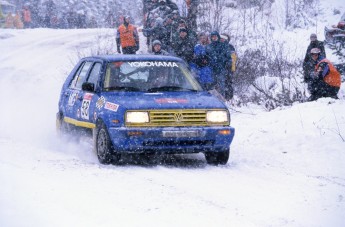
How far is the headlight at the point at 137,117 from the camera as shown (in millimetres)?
8016

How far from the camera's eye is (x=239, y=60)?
17203 millimetres

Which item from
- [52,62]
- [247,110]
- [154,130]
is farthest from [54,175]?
[52,62]

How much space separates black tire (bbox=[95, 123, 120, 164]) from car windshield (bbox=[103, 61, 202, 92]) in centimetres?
67

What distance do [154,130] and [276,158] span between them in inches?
96.7

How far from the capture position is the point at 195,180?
7.33 m

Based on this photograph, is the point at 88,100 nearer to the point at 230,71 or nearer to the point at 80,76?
the point at 80,76

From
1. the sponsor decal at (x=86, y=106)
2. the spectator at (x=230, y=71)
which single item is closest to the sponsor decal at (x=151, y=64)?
the sponsor decal at (x=86, y=106)

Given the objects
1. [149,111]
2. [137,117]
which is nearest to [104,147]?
[137,117]

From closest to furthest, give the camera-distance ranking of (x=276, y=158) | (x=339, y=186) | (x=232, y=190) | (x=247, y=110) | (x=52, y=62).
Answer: (x=232, y=190) < (x=339, y=186) < (x=276, y=158) < (x=247, y=110) < (x=52, y=62)

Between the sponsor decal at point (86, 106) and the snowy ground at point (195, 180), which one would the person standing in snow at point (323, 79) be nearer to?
the snowy ground at point (195, 180)

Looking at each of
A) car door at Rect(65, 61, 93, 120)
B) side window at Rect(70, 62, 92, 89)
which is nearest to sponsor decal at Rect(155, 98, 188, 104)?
car door at Rect(65, 61, 93, 120)

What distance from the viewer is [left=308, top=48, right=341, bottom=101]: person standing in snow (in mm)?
12133

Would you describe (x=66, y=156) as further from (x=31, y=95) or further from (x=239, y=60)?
(x=31, y=95)

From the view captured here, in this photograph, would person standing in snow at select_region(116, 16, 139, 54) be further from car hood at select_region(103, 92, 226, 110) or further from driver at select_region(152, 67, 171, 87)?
car hood at select_region(103, 92, 226, 110)
